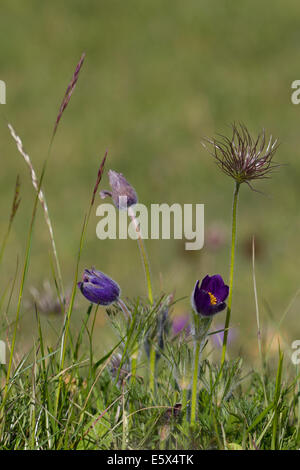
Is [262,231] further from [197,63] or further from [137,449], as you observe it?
[137,449]

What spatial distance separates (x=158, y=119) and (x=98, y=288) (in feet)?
18.6

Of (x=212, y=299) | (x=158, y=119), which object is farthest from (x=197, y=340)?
(x=158, y=119)

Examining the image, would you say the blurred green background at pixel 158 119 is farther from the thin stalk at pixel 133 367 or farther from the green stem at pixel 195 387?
the green stem at pixel 195 387

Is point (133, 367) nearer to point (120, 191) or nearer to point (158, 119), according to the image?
point (120, 191)

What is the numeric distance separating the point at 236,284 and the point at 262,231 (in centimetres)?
82

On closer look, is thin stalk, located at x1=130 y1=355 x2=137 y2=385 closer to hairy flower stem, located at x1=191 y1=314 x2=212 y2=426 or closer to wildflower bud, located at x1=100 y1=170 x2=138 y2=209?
hairy flower stem, located at x1=191 y1=314 x2=212 y2=426

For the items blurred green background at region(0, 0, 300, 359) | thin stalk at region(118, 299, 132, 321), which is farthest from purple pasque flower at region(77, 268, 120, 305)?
blurred green background at region(0, 0, 300, 359)

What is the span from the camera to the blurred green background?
534cm

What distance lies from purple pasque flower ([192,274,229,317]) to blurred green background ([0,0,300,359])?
2.58 m

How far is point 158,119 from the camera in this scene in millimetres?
6988

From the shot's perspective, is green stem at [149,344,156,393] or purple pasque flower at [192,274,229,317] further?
green stem at [149,344,156,393]

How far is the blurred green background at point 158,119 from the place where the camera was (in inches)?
210

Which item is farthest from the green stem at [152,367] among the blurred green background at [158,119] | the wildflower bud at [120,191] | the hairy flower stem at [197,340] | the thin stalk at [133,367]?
the blurred green background at [158,119]

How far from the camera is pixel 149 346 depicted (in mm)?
1573
